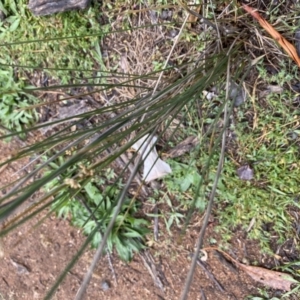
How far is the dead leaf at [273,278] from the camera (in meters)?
1.45

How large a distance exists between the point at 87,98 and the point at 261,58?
2.00 ft

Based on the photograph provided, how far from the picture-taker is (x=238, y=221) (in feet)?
4.85

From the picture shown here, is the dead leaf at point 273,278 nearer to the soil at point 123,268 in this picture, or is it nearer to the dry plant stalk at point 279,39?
the soil at point 123,268

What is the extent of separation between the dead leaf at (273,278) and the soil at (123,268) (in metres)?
0.02

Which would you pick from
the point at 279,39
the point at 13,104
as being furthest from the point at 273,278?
the point at 13,104

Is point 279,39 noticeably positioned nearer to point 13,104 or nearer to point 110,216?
point 110,216

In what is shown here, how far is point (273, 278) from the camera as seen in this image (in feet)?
4.79

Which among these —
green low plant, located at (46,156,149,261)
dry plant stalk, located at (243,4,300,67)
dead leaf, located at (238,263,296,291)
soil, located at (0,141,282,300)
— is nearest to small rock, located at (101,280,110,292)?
soil, located at (0,141,282,300)

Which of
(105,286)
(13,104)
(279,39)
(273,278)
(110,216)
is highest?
(13,104)

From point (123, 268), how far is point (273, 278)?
507 mm

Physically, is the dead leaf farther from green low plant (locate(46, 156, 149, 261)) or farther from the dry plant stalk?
the dry plant stalk

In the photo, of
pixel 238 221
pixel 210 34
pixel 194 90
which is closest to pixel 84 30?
pixel 210 34

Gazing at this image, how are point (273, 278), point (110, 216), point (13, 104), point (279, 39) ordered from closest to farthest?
point (279, 39), point (273, 278), point (110, 216), point (13, 104)

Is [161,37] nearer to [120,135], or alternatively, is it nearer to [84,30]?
[84,30]
